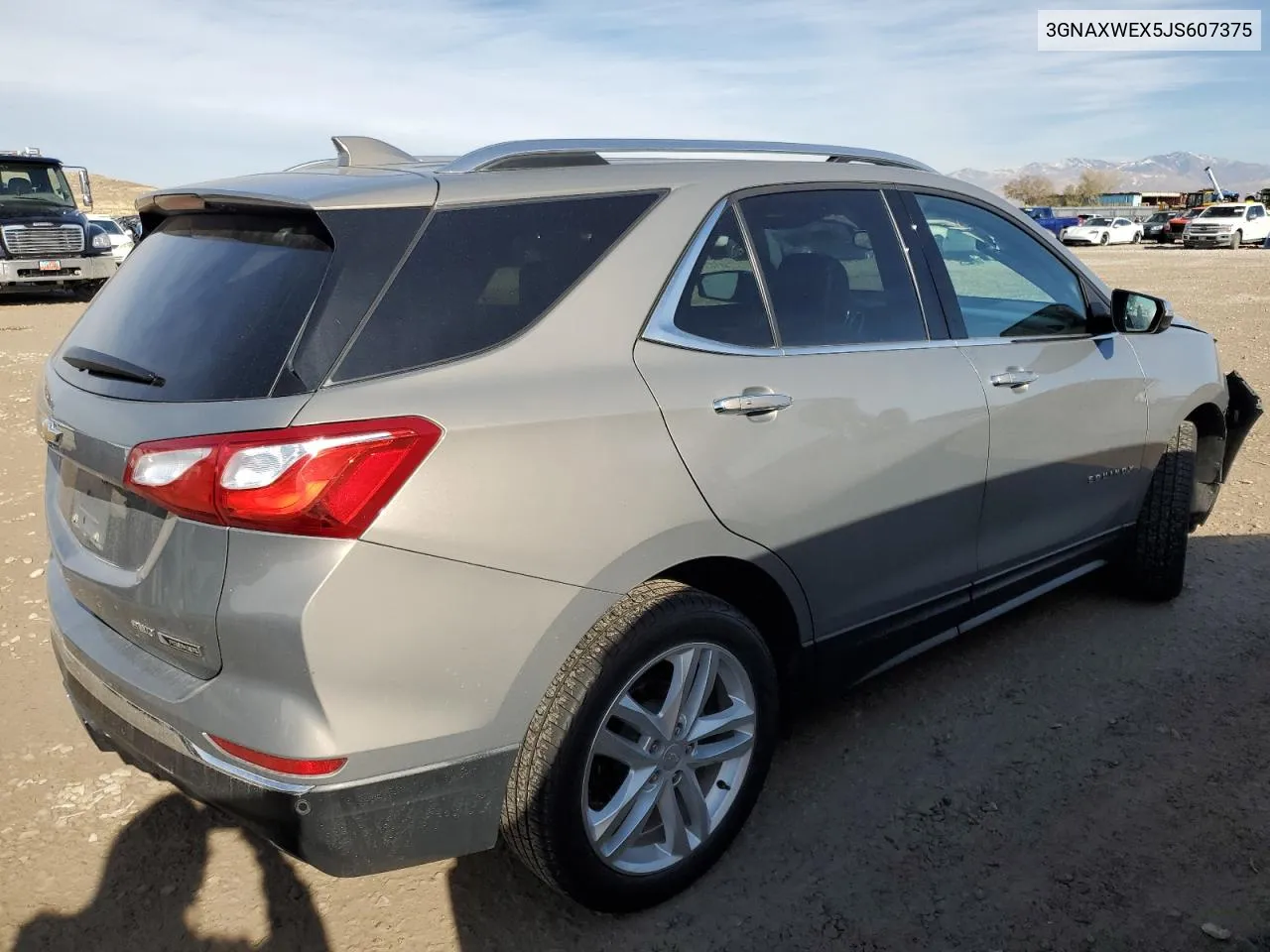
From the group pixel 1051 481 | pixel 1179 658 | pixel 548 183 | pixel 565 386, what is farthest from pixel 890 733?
pixel 548 183

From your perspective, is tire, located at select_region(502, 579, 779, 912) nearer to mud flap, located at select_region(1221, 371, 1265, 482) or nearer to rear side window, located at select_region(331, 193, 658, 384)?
rear side window, located at select_region(331, 193, 658, 384)

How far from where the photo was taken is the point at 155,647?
2158 millimetres

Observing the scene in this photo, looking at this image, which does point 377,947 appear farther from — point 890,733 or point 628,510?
point 890,733

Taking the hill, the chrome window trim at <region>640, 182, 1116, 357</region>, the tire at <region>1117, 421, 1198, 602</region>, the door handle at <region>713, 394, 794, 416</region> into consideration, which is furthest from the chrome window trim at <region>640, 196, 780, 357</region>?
the hill

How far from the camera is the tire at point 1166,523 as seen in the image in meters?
4.11

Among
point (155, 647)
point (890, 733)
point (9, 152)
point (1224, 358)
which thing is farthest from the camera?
point (9, 152)

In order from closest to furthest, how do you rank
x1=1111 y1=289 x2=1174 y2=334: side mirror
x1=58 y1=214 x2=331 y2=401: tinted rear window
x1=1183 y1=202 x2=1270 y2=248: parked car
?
x1=58 y1=214 x2=331 y2=401: tinted rear window, x1=1111 y1=289 x2=1174 y2=334: side mirror, x1=1183 y1=202 x2=1270 y2=248: parked car

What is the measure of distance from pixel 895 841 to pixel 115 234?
75.2 ft

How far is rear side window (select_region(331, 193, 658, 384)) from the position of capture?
6.73 ft

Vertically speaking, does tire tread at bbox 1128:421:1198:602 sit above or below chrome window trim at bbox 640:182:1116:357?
below

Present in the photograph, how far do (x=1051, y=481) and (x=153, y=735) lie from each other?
2913 millimetres

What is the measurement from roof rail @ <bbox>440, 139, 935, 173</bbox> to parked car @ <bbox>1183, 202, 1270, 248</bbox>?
128 ft

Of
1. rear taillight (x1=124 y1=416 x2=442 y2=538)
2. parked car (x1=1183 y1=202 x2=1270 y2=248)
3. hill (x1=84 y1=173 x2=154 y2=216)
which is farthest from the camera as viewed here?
hill (x1=84 y1=173 x2=154 y2=216)

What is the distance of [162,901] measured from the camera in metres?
2.59
